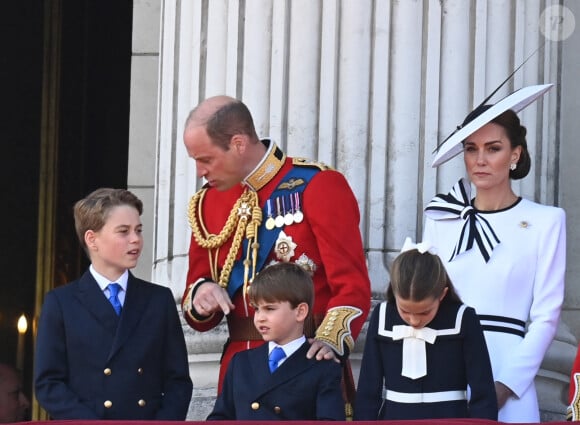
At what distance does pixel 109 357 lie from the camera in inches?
252

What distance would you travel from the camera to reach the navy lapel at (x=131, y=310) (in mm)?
6449

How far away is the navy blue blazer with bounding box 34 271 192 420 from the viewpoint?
6.37 meters

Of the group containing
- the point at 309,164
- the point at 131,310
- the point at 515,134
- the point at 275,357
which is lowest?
the point at 275,357

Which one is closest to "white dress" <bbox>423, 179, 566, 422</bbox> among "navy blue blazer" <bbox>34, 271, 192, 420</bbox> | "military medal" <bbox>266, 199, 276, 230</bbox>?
"military medal" <bbox>266, 199, 276, 230</bbox>

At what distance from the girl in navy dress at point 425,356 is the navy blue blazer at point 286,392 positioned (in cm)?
13

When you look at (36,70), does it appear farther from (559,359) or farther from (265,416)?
(265,416)

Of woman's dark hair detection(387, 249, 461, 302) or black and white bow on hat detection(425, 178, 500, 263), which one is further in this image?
black and white bow on hat detection(425, 178, 500, 263)

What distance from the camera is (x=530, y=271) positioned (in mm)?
6598

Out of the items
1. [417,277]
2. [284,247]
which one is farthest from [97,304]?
[417,277]

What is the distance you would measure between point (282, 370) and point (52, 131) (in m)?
5.17

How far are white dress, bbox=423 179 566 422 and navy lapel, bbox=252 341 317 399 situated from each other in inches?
26.1

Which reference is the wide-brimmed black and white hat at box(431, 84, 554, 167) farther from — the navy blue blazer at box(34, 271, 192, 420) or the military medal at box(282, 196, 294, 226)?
the navy blue blazer at box(34, 271, 192, 420)

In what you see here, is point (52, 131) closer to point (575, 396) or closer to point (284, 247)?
point (284, 247)

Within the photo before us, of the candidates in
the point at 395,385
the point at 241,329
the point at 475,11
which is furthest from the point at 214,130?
the point at 475,11
